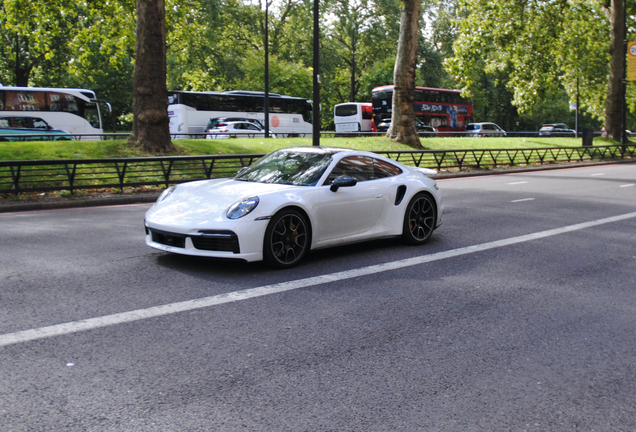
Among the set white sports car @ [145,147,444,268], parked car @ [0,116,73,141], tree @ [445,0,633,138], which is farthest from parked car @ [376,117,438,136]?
white sports car @ [145,147,444,268]

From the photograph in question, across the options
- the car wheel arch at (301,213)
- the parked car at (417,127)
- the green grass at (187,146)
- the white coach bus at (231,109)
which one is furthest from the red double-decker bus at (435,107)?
the car wheel arch at (301,213)

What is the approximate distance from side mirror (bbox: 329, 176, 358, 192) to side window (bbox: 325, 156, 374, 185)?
12 cm

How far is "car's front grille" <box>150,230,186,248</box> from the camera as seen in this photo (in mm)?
6059

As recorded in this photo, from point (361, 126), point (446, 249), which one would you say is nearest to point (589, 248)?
point (446, 249)

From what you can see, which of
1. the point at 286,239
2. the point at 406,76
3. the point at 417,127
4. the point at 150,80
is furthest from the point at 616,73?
the point at 286,239

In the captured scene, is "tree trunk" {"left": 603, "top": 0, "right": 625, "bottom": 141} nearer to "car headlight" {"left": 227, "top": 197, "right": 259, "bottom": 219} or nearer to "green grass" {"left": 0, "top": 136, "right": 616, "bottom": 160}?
"green grass" {"left": 0, "top": 136, "right": 616, "bottom": 160}

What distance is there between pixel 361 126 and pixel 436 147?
2235 cm

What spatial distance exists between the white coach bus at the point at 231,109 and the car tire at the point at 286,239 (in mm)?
28226

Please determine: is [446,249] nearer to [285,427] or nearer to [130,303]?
[130,303]

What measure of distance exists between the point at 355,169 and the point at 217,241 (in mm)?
2143

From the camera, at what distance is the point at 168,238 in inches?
244

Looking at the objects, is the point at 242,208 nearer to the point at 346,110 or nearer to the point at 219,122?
the point at 219,122

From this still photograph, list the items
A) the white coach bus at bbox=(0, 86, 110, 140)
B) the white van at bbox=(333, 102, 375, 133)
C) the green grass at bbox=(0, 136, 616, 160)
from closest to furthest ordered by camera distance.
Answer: the green grass at bbox=(0, 136, 616, 160)
the white coach bus at bbox=(0, 86, 110, 140)
the white van at bbox=(333, 102, 375, 133)

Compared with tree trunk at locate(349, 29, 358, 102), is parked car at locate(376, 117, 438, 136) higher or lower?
lower
